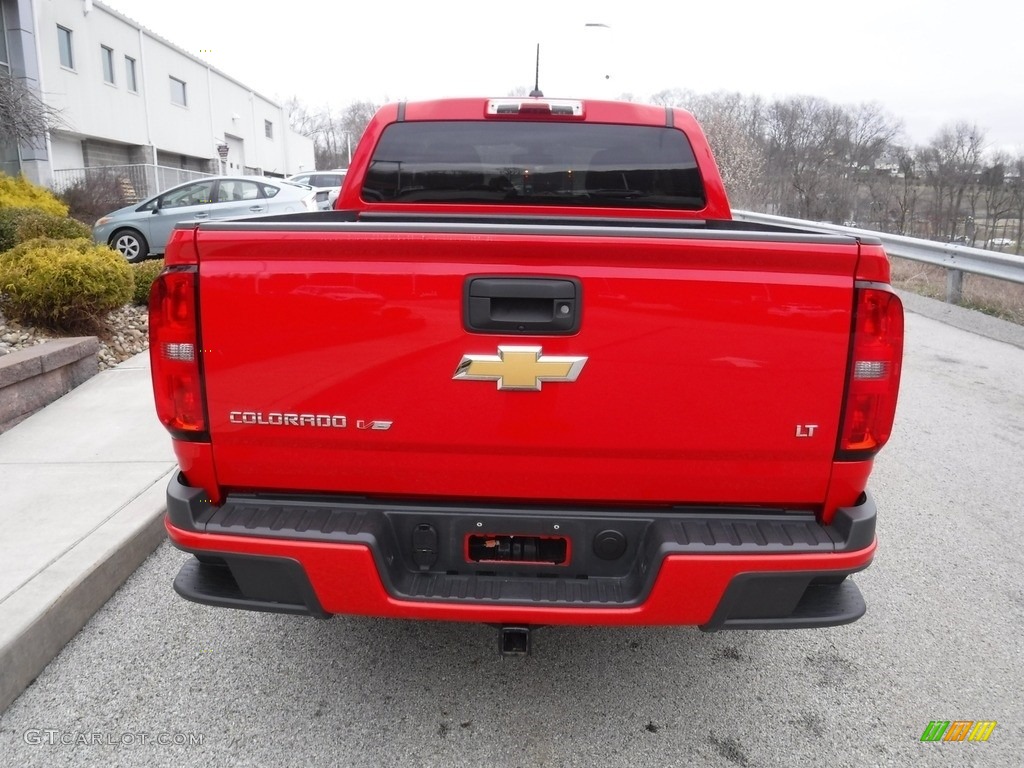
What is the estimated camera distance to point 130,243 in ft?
46.3

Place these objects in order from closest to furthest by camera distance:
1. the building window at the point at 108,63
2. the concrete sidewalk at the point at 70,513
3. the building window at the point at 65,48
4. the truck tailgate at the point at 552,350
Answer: the truck tailgate at the point at 552,350, the concrete sidewalk at the point at 70,513, the building window at the point at 65,48, the building window at the point at 108,63

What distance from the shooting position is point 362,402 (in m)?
2.18

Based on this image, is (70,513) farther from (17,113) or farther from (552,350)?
(17,113)

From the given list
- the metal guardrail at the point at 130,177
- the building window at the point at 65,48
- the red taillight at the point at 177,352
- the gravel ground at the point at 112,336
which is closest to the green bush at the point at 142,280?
the gravel ground at the point at 112,336

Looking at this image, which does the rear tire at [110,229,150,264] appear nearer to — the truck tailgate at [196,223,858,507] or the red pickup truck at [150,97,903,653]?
the red pickup truck at [150,97,903,653]

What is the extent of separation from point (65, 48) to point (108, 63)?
3366mm

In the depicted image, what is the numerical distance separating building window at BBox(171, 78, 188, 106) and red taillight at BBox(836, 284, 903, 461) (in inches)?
1537

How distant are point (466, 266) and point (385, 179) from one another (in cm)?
206

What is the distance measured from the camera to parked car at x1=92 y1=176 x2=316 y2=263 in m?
14.0

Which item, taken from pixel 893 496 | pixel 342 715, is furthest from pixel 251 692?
pixel 893 496

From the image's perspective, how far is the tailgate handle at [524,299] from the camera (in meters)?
2.08

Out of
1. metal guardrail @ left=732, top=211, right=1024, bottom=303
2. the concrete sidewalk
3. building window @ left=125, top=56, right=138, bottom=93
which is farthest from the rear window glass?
building window @ left=125, top=56, right=138, bottom=93

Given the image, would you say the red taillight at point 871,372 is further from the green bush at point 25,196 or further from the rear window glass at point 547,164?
the green bush at point 25,196

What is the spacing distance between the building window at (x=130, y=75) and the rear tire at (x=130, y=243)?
20.8 meters
